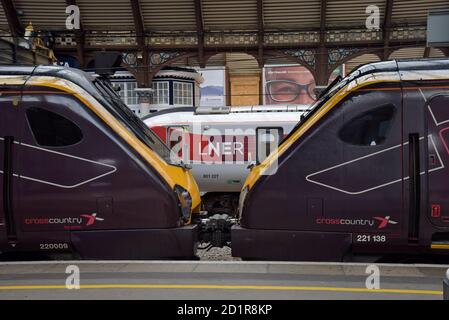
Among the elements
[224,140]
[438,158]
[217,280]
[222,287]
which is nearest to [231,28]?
[224,140]

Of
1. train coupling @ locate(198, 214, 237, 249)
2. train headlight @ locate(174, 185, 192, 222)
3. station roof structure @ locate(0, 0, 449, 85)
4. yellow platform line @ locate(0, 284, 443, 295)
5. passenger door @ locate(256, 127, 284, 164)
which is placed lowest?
yellow platform line @ locate(0, 284, 443, 295)

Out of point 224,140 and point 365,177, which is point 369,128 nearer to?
point 365,177

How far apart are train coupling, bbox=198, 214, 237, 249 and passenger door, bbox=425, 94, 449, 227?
92.5 inches

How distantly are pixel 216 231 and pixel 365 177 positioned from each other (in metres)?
2.00

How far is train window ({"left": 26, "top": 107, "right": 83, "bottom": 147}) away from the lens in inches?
209

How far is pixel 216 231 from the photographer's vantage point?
19.6ft

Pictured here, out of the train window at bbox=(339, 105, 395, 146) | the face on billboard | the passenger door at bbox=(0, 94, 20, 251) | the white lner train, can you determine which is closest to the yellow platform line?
the passenger door at bbox=(0, 94, 20, 251)

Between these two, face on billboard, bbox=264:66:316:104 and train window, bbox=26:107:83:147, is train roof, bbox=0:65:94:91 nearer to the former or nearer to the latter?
train window, bbox=26:107:83:147

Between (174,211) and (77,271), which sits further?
(174,211)

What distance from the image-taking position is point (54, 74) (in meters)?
5.43

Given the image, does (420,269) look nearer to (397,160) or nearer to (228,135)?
(397,160)

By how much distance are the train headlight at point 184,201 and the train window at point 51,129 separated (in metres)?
1.26
